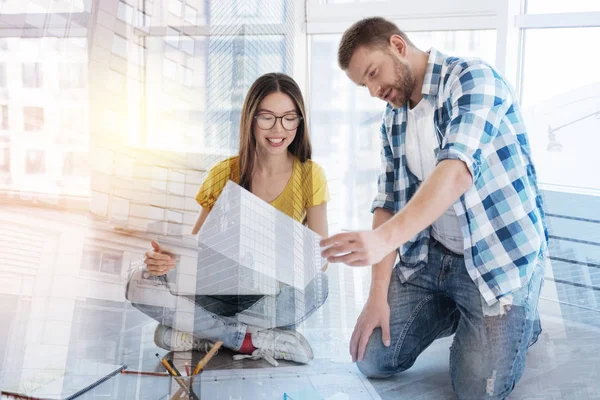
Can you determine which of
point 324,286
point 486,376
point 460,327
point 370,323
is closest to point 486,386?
point 486,376

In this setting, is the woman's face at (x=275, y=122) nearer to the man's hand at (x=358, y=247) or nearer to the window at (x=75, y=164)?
the man's hand at (x=358, y=247)

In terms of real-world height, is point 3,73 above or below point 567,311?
above

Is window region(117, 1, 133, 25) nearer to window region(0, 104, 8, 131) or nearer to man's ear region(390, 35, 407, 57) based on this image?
window region(0, 104, 8, 131)

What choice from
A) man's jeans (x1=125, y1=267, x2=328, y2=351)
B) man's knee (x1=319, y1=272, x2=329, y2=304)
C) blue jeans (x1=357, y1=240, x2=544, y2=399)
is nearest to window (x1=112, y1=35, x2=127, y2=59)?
man's jeans (x1=125, y1=267, x2=328, y2=351)

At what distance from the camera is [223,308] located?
4.38ft

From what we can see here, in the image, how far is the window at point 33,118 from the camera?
0.96 m

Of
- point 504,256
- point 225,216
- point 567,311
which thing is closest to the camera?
point 225,216

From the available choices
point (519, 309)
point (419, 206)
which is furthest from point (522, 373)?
point (419, 206)

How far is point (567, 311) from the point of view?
1933mm

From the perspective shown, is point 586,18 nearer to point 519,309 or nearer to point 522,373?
point 519,309

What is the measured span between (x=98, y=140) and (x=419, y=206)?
59cm

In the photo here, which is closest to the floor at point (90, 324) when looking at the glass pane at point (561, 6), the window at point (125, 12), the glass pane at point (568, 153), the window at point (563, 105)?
the window at point (125, 12)

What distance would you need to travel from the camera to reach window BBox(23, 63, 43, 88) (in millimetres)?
944

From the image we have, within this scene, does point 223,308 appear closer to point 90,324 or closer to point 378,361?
point 90,324
